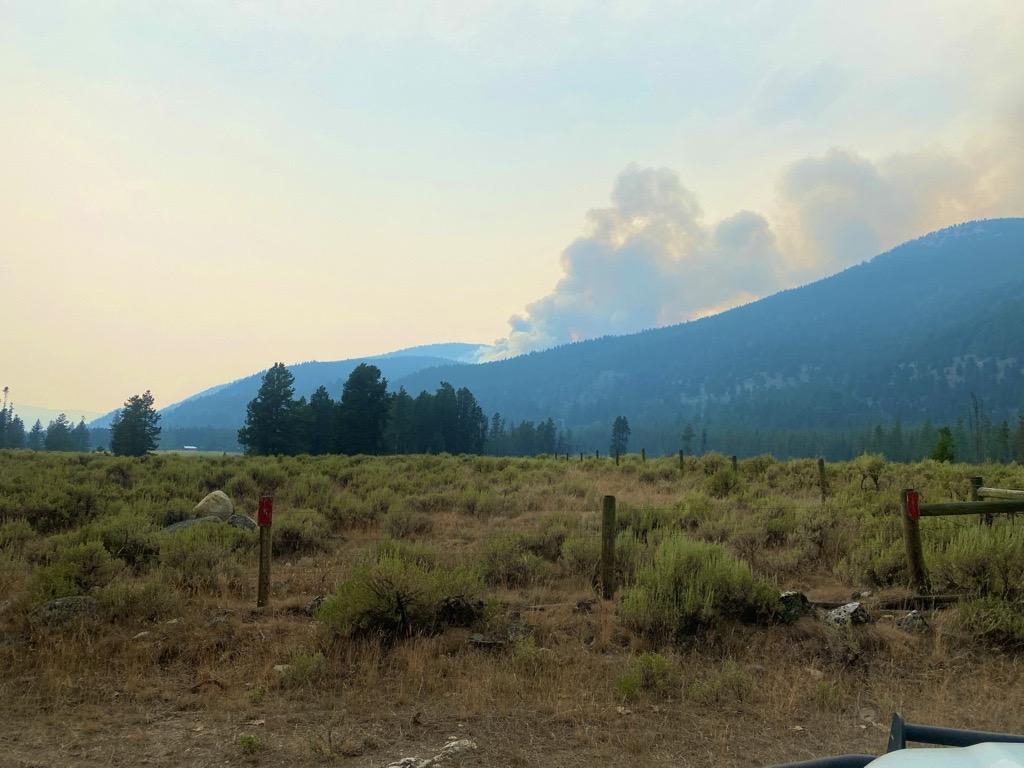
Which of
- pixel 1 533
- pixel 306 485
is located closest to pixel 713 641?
pixel 1 533

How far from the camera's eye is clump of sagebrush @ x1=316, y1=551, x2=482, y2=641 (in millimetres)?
7562

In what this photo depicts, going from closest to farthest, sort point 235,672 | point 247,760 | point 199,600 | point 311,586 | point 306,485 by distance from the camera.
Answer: point 247,760 → point 235,672 → point 199,600 → point 311,586 → point 306,485

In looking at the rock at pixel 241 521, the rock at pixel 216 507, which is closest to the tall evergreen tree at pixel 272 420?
the rock at pixel 216 507

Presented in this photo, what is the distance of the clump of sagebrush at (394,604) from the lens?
24.8ft

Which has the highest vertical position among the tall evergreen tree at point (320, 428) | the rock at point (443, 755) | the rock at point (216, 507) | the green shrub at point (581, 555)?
the tall evergreen tree at point (320, 428)

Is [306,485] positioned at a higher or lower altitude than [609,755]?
higher

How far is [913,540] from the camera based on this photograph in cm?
912

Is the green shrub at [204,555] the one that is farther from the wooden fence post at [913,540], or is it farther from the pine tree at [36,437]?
the pine tree at [36,437]

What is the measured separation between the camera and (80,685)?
6.48 m

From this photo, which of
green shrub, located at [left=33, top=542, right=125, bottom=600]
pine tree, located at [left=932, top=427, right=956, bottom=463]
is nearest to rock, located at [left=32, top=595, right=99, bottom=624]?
green shrub, located at [left=33, top=542, right=125, bottom=600]

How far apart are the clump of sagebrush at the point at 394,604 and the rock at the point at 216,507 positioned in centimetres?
895

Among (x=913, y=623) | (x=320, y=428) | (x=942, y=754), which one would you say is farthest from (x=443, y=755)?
(x=320, y=428)

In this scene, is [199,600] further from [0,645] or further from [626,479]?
[626,479]

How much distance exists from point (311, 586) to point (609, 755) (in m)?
6.41
